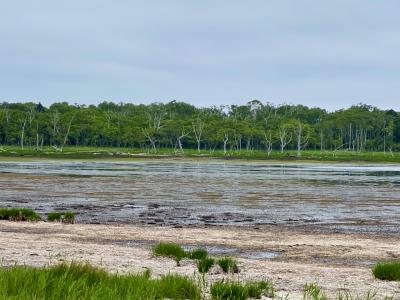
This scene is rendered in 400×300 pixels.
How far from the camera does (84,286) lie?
8.66m

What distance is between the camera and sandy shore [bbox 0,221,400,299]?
1320 cm

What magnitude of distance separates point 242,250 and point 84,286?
10.5 metres

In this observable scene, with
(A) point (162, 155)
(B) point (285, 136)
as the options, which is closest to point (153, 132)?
(A) point (162, 155)

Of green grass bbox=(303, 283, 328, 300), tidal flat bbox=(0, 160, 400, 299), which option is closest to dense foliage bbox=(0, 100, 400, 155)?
tidal flat bbox=(0, 160, 400, 299)

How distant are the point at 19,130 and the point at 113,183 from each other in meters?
130

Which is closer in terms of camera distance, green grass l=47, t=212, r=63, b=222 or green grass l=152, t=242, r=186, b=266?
green grass l=152, t=242, r=186, b=266

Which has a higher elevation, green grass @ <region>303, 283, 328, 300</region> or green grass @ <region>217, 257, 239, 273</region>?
green grass @ <region>303, 283, 328, 300</region>

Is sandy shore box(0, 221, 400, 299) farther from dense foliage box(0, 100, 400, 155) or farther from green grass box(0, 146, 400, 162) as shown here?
dense foliage box(0, 100, 400, 155)

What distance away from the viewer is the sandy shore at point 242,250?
43.3 feet

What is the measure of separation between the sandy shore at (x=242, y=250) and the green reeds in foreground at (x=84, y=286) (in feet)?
6.61

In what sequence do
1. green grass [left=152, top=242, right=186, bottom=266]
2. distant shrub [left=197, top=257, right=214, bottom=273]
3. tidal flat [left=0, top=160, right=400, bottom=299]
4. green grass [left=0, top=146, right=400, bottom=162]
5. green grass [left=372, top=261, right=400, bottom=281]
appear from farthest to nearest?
green grass [left=0, top=146, right=400, bottom=162], green grass [left=152, top=242, right=186, bottom=266], tidal flat [left=0, top=160, right=400, bottom=299], distant shrub [left=197, top=257, right=214, bottom=273], green grass [left=372, top=261, right=400, bottom=281]

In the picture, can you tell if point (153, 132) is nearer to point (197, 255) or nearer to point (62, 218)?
point (62, 218)

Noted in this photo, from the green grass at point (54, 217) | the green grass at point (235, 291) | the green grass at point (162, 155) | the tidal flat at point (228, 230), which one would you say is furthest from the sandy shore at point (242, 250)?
the green grass at point (162, 155)

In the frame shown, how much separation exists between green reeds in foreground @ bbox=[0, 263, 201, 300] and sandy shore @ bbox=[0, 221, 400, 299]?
201 cm
